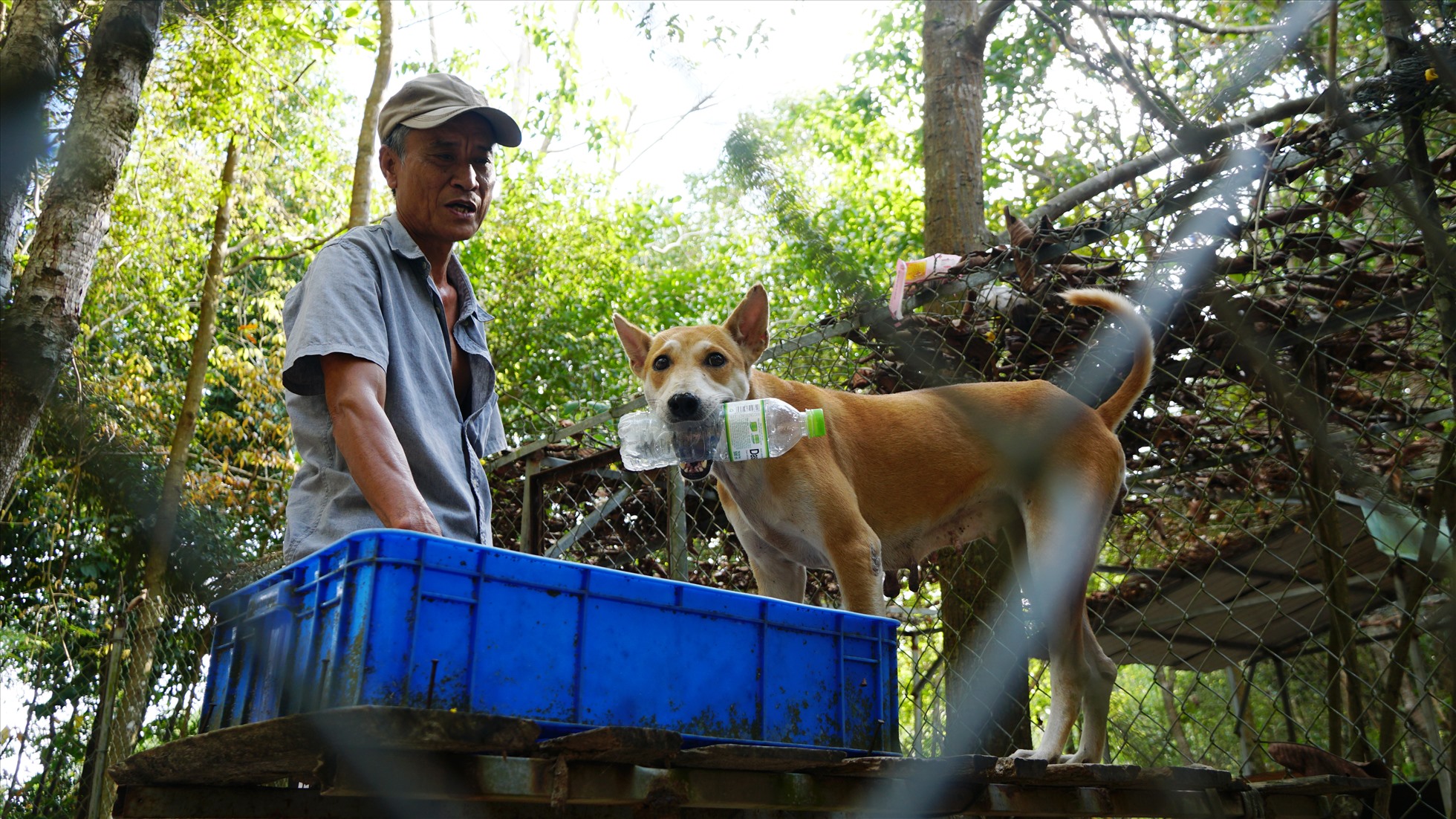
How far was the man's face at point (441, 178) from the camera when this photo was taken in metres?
2.95

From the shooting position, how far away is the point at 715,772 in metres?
2.30

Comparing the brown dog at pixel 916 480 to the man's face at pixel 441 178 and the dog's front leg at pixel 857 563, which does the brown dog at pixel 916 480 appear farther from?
the man's face at pixel 441 178

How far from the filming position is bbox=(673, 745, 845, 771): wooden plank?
85.1 inches

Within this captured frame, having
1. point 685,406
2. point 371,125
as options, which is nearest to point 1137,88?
point 685,406

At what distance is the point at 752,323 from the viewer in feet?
A: 14.1

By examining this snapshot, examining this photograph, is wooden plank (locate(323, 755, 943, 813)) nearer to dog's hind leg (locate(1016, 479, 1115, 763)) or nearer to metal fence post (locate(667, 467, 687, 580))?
dog's hind leg (locate(1016, 479, 1115, 763))

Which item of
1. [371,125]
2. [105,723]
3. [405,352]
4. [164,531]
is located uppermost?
[371,125]

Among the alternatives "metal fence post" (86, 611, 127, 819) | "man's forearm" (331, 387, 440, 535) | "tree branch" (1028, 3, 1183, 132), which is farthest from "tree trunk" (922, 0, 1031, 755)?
"metal fence post" (86, 611, 127, 819)

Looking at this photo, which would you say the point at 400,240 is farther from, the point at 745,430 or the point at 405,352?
the point at 745,430

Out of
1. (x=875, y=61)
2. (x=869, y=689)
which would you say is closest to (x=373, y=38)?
(x=875, y=61)

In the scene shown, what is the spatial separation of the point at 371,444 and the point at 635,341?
7.13ft

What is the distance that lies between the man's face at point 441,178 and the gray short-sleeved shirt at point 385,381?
0.07m

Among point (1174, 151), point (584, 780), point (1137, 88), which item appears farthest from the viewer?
point (584, 780)

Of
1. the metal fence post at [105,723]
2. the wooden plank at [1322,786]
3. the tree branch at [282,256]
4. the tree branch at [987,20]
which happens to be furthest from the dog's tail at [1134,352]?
the tree branch at [282,256]
